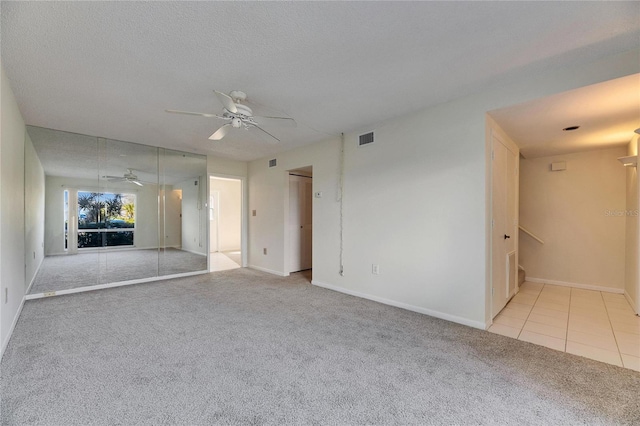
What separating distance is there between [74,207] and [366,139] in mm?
4921

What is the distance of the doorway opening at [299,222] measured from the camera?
559 cm

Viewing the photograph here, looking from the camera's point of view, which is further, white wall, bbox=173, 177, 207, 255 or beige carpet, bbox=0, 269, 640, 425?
white wall, bbox=173, 177, 207, 255

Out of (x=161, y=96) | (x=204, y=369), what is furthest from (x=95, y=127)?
(x=204, y=369)

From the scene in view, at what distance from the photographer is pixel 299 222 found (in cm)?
579

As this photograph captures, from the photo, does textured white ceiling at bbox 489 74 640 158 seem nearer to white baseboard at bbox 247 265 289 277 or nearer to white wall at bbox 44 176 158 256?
white baseboard at bbox 247 265 289 277

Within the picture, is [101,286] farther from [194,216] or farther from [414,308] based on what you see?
[414,308]

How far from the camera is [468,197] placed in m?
2.97

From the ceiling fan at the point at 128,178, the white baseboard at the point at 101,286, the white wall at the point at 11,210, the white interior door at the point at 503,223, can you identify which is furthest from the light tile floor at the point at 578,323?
the ceiling fan at the point at 128,178

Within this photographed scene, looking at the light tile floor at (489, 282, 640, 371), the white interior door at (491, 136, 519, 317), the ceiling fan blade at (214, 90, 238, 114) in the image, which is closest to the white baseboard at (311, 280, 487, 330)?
the light tile floor at (489, 282, 640, 371)

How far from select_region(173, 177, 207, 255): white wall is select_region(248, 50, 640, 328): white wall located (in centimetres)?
257

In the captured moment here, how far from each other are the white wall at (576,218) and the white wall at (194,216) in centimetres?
629

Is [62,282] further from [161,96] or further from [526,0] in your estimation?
[526,0]

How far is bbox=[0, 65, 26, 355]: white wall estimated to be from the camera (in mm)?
2461

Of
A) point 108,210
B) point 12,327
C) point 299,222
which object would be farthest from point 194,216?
point 12,327
